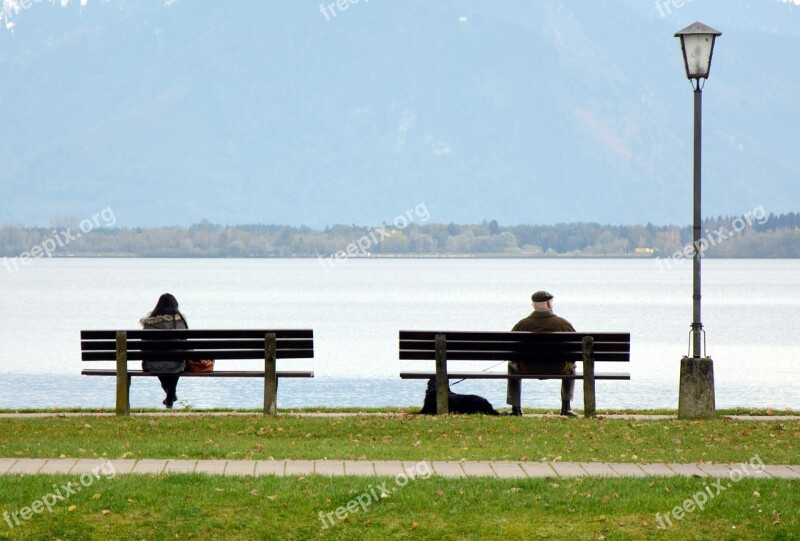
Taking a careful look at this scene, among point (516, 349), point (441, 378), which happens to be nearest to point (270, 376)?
point (441, 378)

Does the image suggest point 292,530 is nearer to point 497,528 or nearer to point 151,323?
point 497,528

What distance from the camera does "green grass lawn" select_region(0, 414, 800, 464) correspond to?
10578 millimetres

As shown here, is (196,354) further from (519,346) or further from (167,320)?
(519,346)

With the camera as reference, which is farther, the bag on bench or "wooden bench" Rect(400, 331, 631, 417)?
the bag on bench

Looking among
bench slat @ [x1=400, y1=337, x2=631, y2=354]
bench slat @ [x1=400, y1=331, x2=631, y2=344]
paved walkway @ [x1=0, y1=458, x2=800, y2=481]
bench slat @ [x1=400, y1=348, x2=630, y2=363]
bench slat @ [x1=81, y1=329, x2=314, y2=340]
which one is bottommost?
paved walkway @ [x1=0, y1=458, x2=800, y2=481]

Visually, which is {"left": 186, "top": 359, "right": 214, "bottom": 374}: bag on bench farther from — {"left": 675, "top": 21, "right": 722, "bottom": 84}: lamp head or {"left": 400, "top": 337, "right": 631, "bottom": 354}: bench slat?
{"left": 675, "top": 21, "right": 722, "bottom": 84}: lamp head

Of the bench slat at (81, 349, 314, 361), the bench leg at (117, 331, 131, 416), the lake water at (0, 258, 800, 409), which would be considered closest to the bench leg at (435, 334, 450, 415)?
the bench slat at (81, 349, 314, 361)

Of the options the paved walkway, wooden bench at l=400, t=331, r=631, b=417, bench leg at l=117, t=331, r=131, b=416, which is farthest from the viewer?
wooden bench at l=400, t=331, r=631, b=417

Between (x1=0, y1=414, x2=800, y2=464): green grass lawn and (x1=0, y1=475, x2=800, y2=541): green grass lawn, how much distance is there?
55.7 inches

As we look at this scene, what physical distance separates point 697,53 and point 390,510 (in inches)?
334

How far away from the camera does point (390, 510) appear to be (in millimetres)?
8477

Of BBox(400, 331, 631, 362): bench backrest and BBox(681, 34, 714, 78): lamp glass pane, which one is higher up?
BBox(681, 34, 714, 78): lamp glass pane

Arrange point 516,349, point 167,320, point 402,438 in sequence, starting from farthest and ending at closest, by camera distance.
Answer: point 167,320 → point 516,349 → point 402,438

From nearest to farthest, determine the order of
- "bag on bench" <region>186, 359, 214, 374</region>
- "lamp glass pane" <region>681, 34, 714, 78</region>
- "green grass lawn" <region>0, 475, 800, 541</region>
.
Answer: "green grass lawn" <region>0, 475, 800, 541</region>, "lamp glass pane" <region>681, 34, 714, 78</region>, "bag on bench" <region>186, 359, 214, 374</region>
